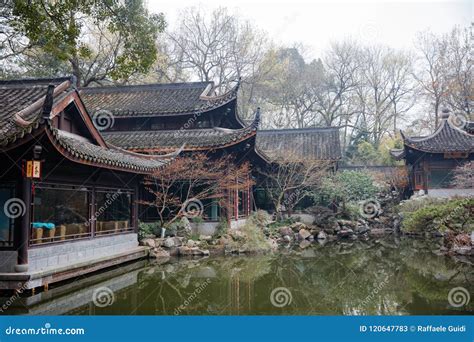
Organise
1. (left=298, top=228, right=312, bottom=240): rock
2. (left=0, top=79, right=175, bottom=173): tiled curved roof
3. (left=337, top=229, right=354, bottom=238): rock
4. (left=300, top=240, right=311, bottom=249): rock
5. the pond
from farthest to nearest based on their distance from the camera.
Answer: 1. (left=337, top=229, right=354, bottom=238): rock
2. (left=298, top=228, right=312, bottom=240): rock
3. (left=300, top=240, right=311, bottom=249): rock
4. (left=0, top=79, right=175, bottom=173): tiled curved roof
5. the pond

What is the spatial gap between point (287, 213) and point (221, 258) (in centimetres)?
813

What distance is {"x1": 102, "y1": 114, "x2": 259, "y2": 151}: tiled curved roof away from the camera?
13562 millimetres

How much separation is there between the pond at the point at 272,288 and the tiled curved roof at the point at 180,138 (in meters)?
3.89

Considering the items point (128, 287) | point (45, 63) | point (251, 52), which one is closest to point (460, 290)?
point (128, 287)

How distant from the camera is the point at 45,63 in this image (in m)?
20.2

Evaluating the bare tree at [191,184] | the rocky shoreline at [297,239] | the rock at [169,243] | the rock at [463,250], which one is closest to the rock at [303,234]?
the rocky shoreline at [297,239]

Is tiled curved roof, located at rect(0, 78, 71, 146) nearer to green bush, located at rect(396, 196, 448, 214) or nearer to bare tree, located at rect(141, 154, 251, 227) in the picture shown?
bare tree, located at rect(141, 154, 251, 227)

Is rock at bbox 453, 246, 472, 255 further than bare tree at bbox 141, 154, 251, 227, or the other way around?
bare tree at bbox 141, 154, 251, 227

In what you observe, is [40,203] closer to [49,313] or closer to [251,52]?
[49,313]

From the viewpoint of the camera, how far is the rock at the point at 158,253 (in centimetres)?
1174

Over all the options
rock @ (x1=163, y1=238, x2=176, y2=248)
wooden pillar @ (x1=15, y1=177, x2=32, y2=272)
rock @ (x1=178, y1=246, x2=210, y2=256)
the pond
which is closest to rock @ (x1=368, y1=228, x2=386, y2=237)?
the pond

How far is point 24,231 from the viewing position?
24.1 ft

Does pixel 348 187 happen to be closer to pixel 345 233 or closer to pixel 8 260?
pixel 345 233

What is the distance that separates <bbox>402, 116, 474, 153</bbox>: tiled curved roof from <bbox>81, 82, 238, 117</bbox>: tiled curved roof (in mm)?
9291
